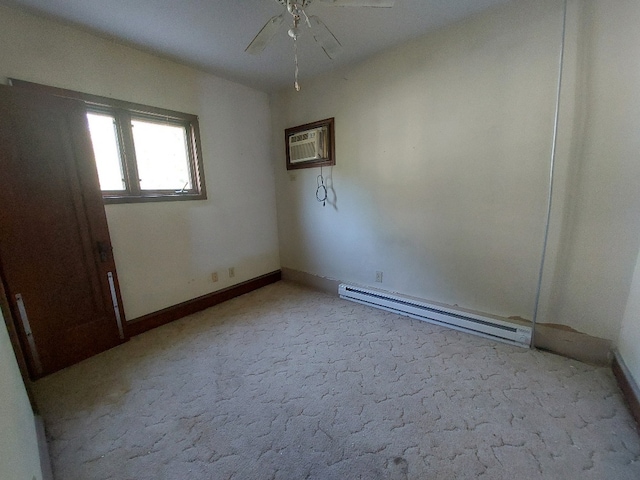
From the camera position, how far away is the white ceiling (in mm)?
1751

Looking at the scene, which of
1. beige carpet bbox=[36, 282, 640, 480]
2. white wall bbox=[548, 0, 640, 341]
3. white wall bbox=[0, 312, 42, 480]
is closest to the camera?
white wall bbox=[0, 312, 42, 480]

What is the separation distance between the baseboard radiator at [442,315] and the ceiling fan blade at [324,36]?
85.5 inches

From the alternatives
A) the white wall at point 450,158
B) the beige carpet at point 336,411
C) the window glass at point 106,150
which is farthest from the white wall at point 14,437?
the white wall at point 450,158

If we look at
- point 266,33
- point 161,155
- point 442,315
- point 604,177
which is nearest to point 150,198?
point 161,155

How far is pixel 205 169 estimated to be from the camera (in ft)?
9.36

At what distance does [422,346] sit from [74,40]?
357cm

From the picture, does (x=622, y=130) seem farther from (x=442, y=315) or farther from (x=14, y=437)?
(x=14, y=437)

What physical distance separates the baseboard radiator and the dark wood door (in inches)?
91.4

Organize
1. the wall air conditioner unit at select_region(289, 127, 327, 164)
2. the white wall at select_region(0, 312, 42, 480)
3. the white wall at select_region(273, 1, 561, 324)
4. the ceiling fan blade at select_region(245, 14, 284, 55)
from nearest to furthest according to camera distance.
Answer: the white wall at select_region(0, 312, 42, 480), the ceiling fan blade at select_region(245, 14, 284, 55), the white wall at select_region(273, 1, 561, 324), the wall air conditioner unit at select_region(289, 127, 327, 164)

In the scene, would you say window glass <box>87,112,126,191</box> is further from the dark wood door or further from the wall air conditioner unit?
the wall air conditioner unit

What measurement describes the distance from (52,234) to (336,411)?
2320 millimetres

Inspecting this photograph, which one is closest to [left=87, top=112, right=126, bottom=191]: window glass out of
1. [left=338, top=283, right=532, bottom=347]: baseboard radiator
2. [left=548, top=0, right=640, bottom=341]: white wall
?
[left=338, top=283, right=532, bottom=347]: baseboard radiator

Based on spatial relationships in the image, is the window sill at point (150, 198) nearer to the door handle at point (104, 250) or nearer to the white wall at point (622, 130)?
the door handle at point (104, 250)

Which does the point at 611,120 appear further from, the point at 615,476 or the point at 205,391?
the point at 205,391
